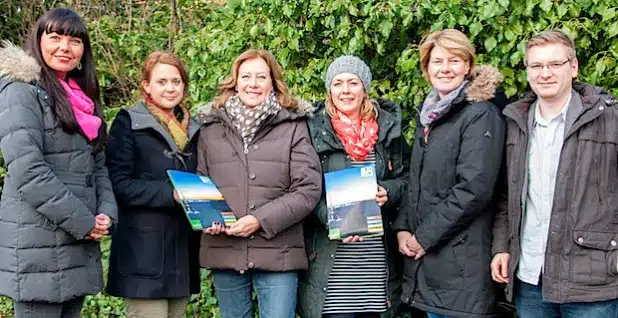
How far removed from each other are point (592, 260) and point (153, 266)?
7.53 feet

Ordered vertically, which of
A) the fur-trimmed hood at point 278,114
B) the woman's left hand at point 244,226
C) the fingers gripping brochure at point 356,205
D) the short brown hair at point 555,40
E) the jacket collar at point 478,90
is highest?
the short brown hair at point 555,40

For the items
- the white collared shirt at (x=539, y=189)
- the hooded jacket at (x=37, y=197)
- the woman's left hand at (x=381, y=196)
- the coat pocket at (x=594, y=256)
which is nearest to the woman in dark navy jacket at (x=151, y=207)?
the hooded jacket at (x=37, y=197)

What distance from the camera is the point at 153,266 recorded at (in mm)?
4266

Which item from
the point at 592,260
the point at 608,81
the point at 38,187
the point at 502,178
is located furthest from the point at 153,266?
the point at 608,81

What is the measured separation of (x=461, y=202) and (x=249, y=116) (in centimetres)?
126

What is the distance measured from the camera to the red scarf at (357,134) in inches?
170

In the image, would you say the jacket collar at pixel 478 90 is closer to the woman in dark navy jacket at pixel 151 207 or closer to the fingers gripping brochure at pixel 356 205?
the fingers gripping brochure at pixel 356 205

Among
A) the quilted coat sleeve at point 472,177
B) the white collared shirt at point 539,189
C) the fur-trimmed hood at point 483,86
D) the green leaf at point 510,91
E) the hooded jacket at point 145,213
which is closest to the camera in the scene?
the white collared shirt at point 539,189

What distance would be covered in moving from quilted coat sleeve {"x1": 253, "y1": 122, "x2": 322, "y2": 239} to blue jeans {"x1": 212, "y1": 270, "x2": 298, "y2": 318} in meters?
0.27

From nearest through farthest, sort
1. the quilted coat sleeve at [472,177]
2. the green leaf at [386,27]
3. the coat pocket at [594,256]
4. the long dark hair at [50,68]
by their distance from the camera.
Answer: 1. the coat pocket at [594,256]
2. the long dark hair at [50,68]
3. the quilted coat sleeve at [472,177]
4. the green leaf at [386,27]

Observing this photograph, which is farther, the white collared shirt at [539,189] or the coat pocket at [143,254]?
the coat pocket at [143,254]

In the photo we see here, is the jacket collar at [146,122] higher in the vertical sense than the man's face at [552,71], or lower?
lower

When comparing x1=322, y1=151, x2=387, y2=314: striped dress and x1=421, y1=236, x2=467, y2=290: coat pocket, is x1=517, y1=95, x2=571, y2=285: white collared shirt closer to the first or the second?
x1=421, y1=236, x2=467, y2=290: coat pocket

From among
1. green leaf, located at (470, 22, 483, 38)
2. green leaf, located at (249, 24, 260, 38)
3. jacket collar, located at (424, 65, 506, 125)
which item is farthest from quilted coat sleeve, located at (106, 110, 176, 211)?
green leaf, located at (470, 22, 483, 38)
